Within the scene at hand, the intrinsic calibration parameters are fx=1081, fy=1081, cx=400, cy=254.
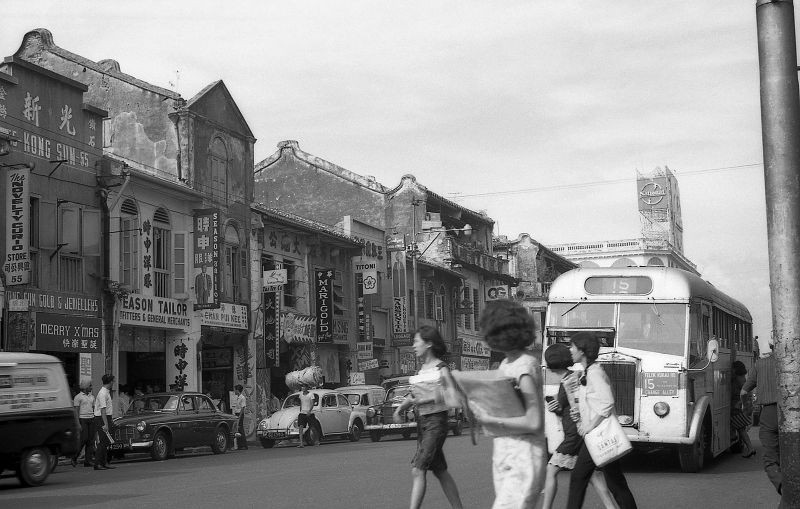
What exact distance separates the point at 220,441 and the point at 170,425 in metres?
2.42

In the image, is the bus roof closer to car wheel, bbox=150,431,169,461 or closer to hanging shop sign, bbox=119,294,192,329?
car wheel, bbox=150,431,169,461

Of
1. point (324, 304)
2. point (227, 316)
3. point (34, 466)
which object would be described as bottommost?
point (34, 466)

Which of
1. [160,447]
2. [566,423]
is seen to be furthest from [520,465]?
[160,447]

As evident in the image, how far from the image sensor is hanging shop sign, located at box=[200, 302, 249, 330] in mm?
33763

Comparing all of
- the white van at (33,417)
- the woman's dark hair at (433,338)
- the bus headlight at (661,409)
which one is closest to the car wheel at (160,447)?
the white van at (33,417)

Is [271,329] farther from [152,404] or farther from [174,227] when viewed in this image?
[152,404]

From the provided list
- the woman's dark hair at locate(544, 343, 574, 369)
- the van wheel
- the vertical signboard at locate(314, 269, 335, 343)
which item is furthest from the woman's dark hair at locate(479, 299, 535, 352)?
the vertical signboard at locate(314, 269, 335, 343)

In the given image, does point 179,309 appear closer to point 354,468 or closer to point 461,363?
point 354,468

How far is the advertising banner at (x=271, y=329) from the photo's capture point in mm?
36531

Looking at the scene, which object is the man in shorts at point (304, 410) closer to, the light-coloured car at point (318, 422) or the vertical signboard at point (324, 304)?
the light-coloured car at point (318, 422)

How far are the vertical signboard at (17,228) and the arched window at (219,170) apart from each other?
34.6ft

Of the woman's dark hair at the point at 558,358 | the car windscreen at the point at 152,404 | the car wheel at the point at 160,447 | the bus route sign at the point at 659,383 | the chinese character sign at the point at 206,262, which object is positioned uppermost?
the chinese character sign at the point at 206,262

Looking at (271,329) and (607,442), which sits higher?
(271,329)

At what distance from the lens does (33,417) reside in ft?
55.6
